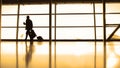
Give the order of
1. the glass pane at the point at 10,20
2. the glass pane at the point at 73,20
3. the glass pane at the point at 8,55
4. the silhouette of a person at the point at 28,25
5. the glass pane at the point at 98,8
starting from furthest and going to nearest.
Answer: the glass pane at the point at 10,20 < the glass pane at the point at 73,20 < the glass pane at the point at 98,8 < the silhouette of a person at the point at 28,25 < the glass pane at the point at 8,55

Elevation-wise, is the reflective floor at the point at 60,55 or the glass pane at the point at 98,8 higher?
the glass pane at the point at 98,8

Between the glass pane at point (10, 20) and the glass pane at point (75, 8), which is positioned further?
the glass pane at point (10, 20)

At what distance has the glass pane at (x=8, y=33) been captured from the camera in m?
9.91

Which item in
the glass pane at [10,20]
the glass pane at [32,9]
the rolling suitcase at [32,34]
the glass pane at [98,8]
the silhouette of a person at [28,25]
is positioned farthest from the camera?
the glass pane at [10,20]

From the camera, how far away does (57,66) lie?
8.16m

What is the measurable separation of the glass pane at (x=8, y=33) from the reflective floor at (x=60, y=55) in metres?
0.31

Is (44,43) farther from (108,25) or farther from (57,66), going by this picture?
(108,25)

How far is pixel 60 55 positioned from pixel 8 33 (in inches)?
94.8

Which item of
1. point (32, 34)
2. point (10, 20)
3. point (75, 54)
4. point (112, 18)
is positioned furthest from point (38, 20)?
point (112, 18)

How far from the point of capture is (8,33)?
1004 cm

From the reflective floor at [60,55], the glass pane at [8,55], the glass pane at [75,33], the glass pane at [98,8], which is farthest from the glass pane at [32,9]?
the glass pane at [98,8]

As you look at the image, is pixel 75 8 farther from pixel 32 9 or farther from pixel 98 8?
pixel 32 9

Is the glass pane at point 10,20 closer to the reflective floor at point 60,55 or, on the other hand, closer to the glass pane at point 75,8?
the reflective floor at point 60,55

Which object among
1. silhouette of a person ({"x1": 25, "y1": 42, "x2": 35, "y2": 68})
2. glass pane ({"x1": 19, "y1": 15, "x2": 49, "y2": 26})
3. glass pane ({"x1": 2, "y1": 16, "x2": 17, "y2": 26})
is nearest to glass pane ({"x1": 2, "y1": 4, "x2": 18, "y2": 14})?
glass pane ({"x1": 2, "y1": 16, "x2": 17, "y2": 26})
